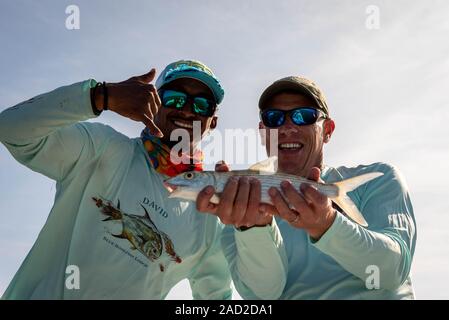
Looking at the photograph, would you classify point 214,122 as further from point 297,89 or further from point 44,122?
point 44,122

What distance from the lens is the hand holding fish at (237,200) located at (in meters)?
5.03

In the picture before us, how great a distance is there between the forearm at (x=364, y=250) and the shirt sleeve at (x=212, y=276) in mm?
2721

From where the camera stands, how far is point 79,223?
6352 millimetres

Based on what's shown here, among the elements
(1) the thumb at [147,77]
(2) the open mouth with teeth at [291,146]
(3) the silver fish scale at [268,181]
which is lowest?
(3) the silver fish scale at [268,181]

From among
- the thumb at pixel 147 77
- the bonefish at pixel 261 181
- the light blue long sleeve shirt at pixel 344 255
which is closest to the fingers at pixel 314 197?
the bonefish at pixel 261 181

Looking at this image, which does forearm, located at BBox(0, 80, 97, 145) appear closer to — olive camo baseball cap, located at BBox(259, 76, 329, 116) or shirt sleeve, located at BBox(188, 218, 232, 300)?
olive camo baseball cap, located at BBox(259, 76, 329, 116)

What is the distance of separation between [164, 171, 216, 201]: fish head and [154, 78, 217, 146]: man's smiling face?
8.06 feet

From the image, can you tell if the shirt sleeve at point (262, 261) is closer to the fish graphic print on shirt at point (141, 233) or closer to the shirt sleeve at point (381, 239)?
the shirt sleeve at point (381, 239)

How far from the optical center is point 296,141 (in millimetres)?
7137

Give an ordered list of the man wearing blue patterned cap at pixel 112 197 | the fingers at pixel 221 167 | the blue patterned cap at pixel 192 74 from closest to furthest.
Answer: the fingers at pixel 221 167
the man wearing blue patterned cap at pixel 112 197
the blue patterned cap at pixel 192 74

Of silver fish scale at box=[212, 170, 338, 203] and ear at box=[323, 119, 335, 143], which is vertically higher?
ear at box=[323, 119, 335, 143]

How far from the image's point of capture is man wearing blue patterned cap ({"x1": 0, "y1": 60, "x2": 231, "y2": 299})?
533cm

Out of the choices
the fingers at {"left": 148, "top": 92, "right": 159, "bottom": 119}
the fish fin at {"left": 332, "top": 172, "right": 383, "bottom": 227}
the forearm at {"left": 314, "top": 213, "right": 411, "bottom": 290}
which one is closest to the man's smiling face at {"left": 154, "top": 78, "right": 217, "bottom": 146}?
the fingers at {"left": 148, "top": 92, "right": 159, "bottom": 119}
